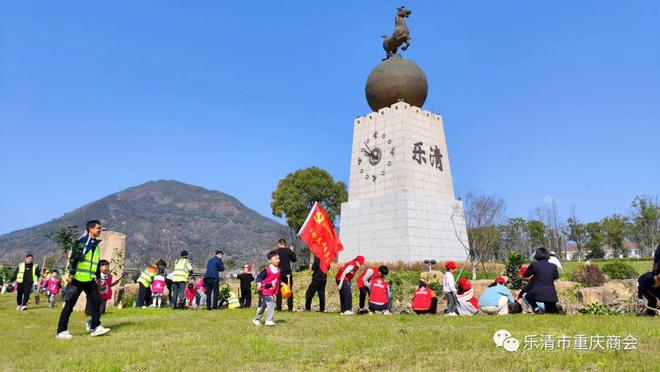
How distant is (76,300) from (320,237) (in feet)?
21.9

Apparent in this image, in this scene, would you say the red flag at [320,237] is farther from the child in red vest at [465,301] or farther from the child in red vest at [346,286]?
the child in red vest at [465,301]

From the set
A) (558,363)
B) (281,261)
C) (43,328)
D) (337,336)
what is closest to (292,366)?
(337,336)

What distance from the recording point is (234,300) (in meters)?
17.6

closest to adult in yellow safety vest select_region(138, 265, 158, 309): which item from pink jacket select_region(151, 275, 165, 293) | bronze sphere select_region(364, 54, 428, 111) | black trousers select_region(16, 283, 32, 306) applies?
pink jacket select_region(151, 275, 165, 293)

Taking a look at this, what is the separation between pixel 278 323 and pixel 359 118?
71.9 ft

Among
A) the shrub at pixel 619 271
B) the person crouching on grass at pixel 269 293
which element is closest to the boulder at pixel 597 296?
the person crouching on grass at pixel 269 293

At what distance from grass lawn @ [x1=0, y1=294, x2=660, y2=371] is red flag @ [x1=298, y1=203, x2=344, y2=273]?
3453 mm

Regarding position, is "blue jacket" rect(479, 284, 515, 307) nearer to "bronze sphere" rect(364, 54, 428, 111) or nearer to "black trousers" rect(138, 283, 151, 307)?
"black trousers" rect(138, 283, 151, 307)

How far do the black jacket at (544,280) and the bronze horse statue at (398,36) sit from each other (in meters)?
22.5

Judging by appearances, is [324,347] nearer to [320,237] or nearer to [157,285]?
[320,237]

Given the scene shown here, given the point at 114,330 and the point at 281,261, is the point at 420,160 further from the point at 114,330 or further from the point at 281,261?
the point at 114,330

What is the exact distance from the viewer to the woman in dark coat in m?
11.4

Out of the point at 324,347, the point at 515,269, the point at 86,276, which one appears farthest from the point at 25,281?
the point at 515,269

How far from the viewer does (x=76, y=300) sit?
28.1 feet
